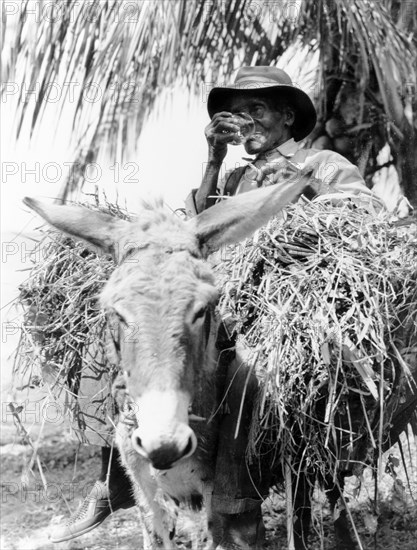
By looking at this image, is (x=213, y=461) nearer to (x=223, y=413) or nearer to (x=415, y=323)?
(x=223, y=413)

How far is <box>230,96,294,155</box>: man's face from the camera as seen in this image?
4.23m

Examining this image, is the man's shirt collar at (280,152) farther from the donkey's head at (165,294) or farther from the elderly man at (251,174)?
the donkey's head at (165,294)

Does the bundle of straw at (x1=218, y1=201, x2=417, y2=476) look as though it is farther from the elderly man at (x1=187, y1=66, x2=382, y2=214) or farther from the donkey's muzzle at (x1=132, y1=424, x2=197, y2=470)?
the elderly man at (x1=187, y1=66, x2=382, y2=214)

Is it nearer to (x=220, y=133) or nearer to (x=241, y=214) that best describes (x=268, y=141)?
(x=220, y=133)

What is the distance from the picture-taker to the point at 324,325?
8.89ft

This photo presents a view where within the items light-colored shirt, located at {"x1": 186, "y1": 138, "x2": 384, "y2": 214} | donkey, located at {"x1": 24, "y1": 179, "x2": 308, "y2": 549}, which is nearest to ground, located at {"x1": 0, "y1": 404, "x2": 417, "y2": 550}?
donkey, located at {"x1": 24, "y1": 179, "x2": 308, "y2": 549}

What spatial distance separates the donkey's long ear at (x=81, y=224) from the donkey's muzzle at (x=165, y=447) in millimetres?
821

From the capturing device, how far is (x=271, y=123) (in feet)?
14.2

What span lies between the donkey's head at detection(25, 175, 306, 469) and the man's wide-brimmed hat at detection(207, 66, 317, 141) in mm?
1633

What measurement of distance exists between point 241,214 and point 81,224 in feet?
1.96

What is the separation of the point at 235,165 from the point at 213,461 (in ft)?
6.33

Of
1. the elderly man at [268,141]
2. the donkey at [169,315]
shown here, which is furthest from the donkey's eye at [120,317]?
the elderly man at [268,141]

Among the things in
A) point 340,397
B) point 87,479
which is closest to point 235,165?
point 340,397

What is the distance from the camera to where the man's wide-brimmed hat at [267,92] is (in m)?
4.25
